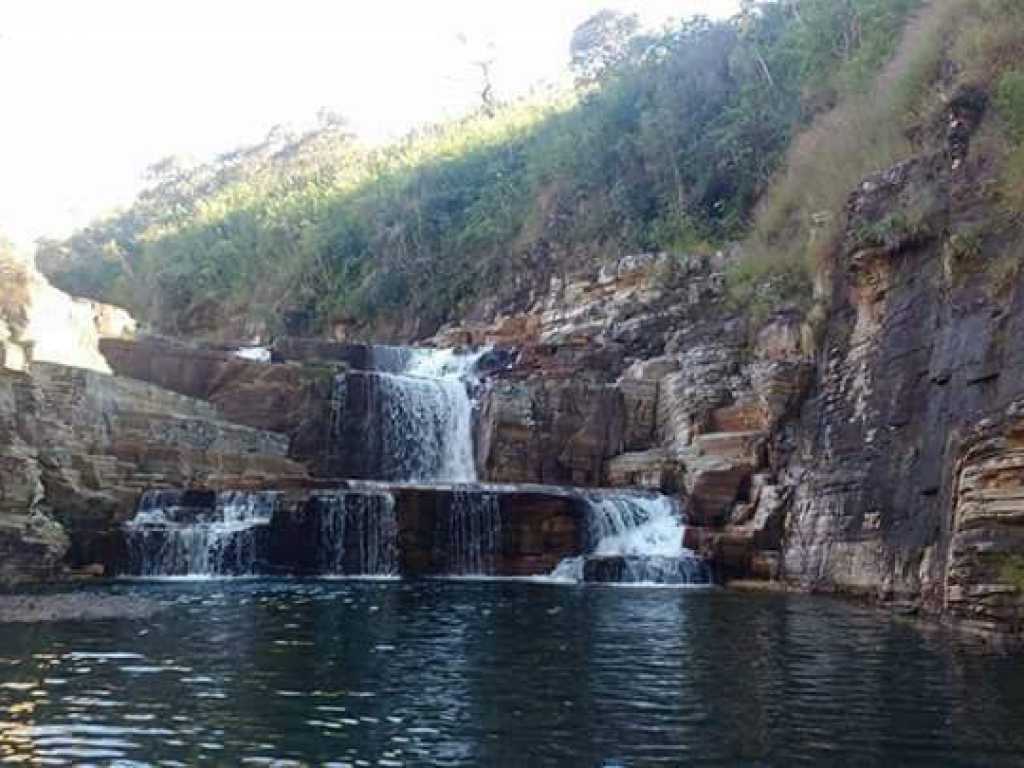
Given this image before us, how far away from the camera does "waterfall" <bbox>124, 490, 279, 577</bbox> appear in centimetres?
2025

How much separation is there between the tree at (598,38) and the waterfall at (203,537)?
38.6m

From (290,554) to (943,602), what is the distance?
12.5 meters

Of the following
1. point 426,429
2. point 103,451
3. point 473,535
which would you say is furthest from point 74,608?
point 426,429

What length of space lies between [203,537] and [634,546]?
27.4 feet

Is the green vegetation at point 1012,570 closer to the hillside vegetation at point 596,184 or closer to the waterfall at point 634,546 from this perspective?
the hillside vegetation at point 596,184

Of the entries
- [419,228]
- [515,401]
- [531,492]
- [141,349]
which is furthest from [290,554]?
[419,228]

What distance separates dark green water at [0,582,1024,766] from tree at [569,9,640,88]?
46.3 m

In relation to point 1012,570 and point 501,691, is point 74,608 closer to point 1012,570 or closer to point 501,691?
point 501,691

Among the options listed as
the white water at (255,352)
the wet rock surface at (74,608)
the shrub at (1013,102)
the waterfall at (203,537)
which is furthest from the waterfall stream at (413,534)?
the white water at (255,352)

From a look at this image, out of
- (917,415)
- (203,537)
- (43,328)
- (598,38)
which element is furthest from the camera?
(598,38)

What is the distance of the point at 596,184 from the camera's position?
130 feet

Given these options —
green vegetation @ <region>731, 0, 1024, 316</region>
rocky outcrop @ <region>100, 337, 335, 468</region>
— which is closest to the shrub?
green vegetation @ <region>731, 0, 1024, 316</region>

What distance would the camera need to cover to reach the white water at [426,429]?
27.2 m

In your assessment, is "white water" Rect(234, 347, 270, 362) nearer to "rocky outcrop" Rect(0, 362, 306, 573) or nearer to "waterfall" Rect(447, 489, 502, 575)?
"rocky outcrop" Rect(0, 362, 306, 573)
